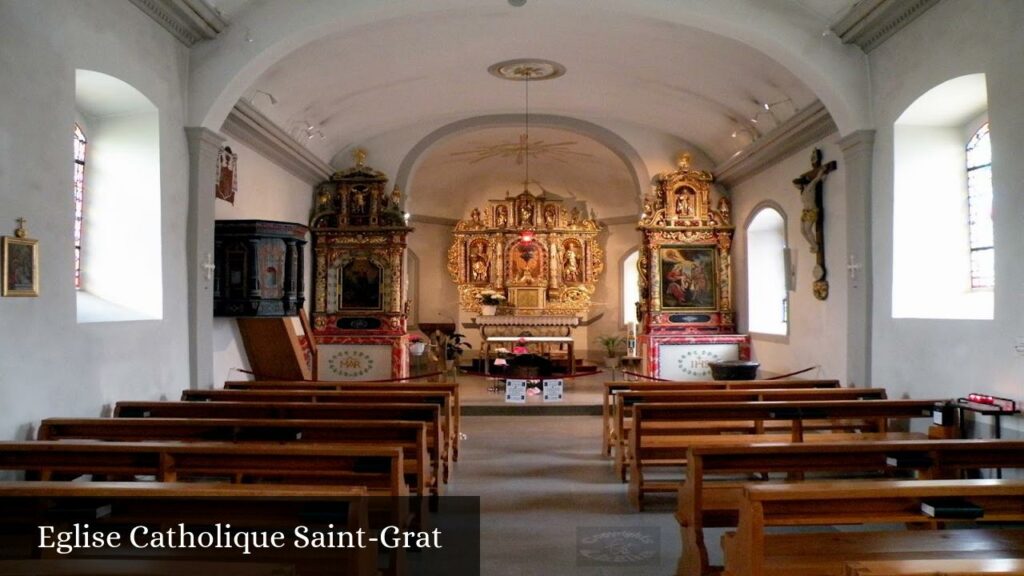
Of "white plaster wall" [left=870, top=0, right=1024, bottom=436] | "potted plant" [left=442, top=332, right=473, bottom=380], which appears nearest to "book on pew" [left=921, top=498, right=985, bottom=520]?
"white plaster wall" [left=870, top=0, right=1024, bottom=436]

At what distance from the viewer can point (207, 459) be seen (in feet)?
12.9

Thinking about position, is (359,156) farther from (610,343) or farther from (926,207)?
(926,207)

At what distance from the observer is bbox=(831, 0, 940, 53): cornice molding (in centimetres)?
691

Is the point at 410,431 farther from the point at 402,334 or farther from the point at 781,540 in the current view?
the point at 402,334

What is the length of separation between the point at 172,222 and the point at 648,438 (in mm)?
5214

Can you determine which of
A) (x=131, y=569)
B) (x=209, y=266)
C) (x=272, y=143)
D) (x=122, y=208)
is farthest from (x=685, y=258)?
(x=131, y=569)

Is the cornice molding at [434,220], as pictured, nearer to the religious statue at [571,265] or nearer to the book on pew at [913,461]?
the religious statue at [571,265]

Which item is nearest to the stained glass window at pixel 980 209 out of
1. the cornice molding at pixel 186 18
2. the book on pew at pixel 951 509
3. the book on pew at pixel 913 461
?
the book on pew at pixel 913 461

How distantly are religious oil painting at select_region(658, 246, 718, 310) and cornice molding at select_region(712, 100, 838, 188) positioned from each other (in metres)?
1.48

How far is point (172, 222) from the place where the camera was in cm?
735

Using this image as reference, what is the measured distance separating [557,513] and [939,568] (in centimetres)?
365

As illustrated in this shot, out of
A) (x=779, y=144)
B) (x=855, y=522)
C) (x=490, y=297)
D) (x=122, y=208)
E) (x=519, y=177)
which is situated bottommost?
(x=855, y=522)

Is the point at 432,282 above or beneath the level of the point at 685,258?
beneath

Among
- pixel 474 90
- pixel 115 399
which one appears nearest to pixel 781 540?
pixel 115 399
